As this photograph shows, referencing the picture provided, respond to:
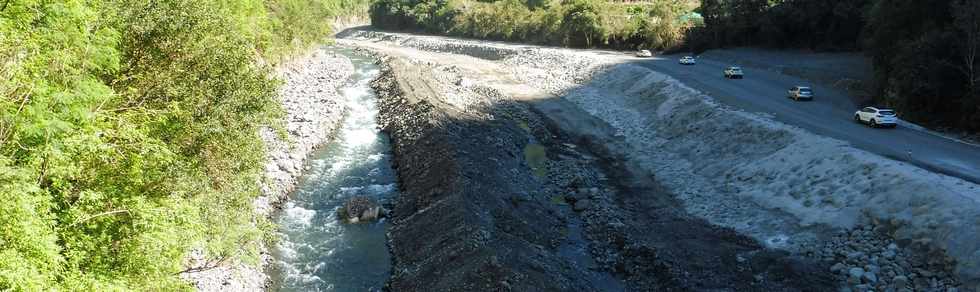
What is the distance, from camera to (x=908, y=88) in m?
34.2

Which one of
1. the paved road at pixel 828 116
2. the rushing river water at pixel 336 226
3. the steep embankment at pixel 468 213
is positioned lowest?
the rushing river water at pixel 336 226

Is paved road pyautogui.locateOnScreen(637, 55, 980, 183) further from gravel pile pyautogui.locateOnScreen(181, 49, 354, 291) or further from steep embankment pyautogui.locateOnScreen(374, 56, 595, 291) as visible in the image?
gravel pile pyautogui.locateOnScreen(181, 49, 354, 291)

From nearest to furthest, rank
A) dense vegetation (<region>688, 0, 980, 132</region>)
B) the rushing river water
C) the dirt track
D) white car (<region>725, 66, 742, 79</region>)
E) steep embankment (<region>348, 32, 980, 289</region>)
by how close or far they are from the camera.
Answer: steep embankment (<region>348, 32, 980, 289</region>), the dirt track, the rushing river water, dense vegetation (<region>688, 0, 980, 132</region>), white car (<region>725, 66, 742, 79</region>)

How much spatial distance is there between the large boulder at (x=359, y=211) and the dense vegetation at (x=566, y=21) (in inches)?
2413

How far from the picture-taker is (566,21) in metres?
92.9

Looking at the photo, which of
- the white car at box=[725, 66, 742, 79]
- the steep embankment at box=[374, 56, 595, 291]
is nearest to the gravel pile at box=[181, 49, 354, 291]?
the steep embankment at box=[374, 56, 595, 291]

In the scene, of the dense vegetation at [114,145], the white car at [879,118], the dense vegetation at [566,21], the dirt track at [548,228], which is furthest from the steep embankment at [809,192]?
the dense vegetation at [566,21]

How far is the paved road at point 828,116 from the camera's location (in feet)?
85.4

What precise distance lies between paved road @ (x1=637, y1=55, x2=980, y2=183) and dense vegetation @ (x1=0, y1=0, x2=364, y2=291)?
2662cm

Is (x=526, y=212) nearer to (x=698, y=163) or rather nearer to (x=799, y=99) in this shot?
(x=698, y=163)

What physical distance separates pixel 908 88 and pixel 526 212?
24.4 metres

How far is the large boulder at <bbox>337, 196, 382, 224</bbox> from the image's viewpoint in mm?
26391

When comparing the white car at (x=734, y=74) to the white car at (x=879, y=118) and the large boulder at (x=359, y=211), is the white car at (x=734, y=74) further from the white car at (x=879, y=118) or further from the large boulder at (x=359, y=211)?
the large boulder at (x=359, y=211)

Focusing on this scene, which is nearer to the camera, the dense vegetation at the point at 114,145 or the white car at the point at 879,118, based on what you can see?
the dense vegetation at the point at 114,145
